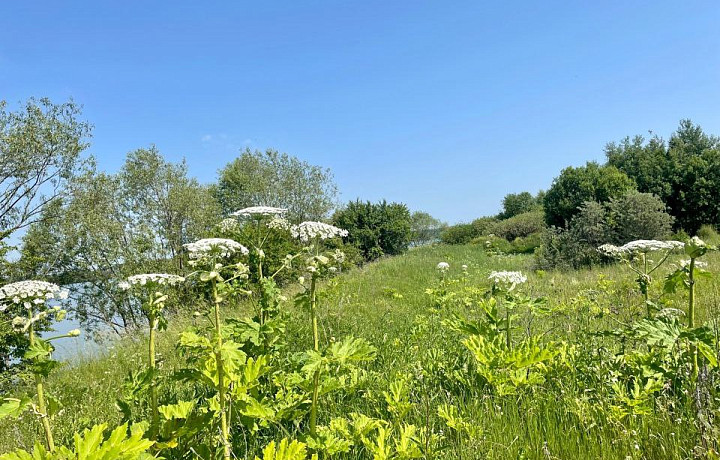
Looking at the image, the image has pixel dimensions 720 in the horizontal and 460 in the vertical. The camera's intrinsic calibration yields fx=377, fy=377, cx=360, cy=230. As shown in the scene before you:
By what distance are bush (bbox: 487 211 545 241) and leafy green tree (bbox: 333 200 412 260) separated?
960 cm

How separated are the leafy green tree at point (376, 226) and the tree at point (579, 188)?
37.2 ft

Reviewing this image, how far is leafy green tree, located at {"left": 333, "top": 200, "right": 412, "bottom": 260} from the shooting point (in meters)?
29.8

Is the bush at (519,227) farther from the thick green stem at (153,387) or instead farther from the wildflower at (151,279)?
the thick green stem at (153,387)

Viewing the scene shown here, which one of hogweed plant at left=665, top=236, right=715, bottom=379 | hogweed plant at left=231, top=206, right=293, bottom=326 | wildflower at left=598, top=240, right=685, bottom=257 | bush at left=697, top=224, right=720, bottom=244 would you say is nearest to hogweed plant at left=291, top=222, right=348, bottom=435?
hogweed plant at left=231, top=206, right=293, bottom=326

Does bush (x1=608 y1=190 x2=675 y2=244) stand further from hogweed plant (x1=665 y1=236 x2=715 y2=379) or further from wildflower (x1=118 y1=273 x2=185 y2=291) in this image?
wildflower (x1=118 y1=273 x2=185 y2=291)

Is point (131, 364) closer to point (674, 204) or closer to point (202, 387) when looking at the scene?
point (202, 387)

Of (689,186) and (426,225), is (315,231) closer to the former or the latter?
(689,186)

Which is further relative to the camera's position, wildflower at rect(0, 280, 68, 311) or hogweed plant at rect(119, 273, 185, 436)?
wildflower at rect(0, 280, 68, 311)

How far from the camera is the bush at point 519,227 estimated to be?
3450cm

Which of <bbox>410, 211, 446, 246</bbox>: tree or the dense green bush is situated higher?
<bbox>410, 211, 446, 246</bbox>: tree

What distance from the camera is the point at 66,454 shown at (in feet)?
4.91

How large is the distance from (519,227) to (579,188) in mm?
10089

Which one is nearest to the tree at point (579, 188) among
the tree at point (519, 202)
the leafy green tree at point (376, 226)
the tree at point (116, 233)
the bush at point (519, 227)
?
the bush at point (519, 227)

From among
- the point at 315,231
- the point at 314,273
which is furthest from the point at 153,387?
the point at 315,231
